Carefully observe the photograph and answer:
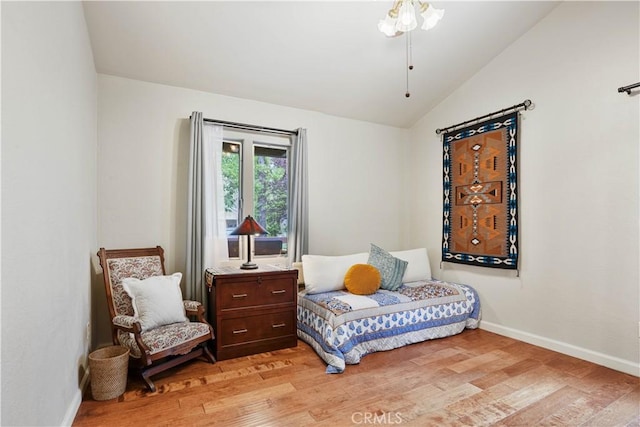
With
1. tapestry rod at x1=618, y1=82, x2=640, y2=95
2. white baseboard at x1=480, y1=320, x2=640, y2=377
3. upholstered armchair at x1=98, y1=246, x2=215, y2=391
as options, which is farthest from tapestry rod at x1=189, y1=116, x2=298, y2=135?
white baseboard at x1=480, y1=320, x2=640, y2=377

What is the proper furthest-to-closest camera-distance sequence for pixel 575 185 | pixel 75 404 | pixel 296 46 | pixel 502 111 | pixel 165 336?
pixel 502 111 < pixel 296 46 < pixel 575 185 < pixel 165 336 < pixel 75 404

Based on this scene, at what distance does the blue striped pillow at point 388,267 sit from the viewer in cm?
361

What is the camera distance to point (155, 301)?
261 centimetres

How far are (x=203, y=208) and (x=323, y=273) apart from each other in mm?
1326

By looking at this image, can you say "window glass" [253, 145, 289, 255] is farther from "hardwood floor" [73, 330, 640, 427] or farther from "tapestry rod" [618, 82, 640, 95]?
"tapestry rod" [618, 82, 640, 95]

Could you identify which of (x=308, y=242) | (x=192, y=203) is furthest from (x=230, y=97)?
(x=308, y=242)

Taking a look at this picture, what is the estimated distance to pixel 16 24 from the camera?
1.23 meters

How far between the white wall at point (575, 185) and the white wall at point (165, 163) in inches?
71.6

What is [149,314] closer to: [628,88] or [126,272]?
[126,272]

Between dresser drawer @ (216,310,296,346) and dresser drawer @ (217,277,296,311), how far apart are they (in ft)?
0.38

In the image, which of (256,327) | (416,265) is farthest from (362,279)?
(256,327)

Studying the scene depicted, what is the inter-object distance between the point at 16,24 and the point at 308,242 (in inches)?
121

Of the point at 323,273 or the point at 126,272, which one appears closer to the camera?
the point at 126,272

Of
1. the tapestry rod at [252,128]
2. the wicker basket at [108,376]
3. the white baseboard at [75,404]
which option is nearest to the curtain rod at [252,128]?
the tapestry rod at [252,128]
